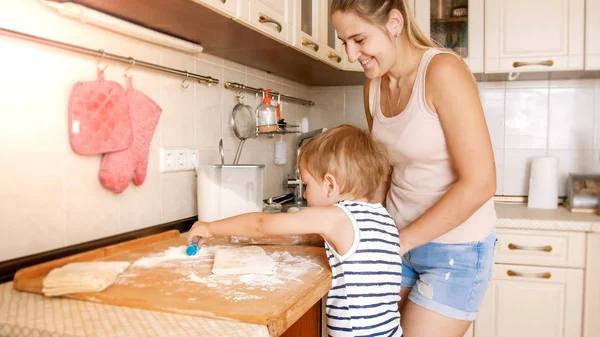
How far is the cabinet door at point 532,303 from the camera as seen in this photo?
197 centimetres

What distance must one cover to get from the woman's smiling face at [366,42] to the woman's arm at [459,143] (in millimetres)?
126

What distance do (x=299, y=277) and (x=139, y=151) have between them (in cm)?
61

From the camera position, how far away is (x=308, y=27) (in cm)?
183

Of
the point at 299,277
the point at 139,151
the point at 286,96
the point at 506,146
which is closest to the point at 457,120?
the point at 299,277

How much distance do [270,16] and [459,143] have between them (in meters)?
0.71

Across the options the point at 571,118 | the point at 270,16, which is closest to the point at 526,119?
the point at 571,118

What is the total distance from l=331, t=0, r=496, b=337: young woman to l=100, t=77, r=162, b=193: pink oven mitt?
56 cm

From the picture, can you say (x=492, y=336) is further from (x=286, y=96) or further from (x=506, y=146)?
(x=286, y=96)

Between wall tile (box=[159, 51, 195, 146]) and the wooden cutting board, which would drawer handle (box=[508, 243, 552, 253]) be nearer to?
the wooden cutting board

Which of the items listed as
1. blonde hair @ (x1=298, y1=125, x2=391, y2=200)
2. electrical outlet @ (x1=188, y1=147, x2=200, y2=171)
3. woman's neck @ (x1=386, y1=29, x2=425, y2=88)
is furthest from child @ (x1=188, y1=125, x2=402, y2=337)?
electrical outlet @ (x1=188, y1=147, x2=200, y2=171)

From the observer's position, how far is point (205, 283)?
92 cm

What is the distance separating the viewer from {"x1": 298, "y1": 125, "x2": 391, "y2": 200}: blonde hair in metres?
1.05

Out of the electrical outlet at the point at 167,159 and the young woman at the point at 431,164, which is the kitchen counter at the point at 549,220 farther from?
the electrical outlet at the point at 167,159

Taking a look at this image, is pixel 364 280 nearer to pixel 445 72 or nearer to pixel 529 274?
pixel 445 72
